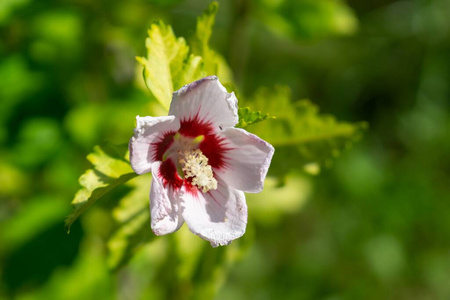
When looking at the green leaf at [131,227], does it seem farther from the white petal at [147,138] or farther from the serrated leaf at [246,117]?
the serrated leaf at [246,117]

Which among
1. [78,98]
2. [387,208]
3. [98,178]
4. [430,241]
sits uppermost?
[98,178]

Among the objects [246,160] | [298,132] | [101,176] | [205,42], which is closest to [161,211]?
[101,176]

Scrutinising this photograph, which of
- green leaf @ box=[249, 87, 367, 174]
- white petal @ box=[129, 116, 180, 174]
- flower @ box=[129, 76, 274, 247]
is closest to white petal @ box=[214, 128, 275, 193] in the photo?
flower @ box=[129, 76, 274, 247]

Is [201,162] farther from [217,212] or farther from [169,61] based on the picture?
[169,61]

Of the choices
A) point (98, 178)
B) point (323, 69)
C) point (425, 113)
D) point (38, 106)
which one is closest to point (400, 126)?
point (425, 113)

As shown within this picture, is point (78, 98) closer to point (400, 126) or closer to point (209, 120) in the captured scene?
point (209, 120)

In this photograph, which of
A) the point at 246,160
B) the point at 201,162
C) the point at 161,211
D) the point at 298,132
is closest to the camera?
the point at 161,211

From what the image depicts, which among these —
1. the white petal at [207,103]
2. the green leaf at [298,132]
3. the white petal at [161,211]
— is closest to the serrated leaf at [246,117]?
the white petal at [207,103]
